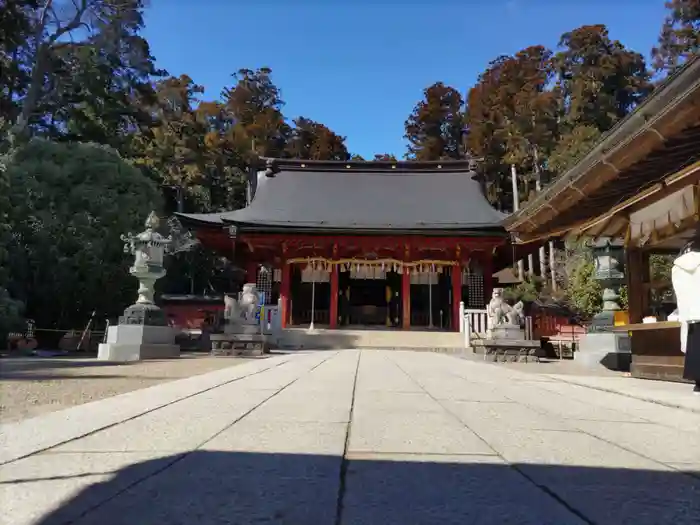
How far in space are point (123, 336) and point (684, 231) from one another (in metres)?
9.69

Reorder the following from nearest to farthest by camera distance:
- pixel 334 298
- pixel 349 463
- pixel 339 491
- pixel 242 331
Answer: pixel 339 491 → pixel 349 463 → pixel 242 331 → pixel 334 298

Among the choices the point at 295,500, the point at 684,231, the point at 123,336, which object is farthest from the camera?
the point at 123,336

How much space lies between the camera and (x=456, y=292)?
1828 centimetres

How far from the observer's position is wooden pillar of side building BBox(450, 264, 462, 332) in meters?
18.1

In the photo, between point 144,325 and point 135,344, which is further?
point 144,325

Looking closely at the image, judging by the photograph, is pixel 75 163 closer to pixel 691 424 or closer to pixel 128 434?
pixel 128 434

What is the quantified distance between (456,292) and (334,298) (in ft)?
14.6

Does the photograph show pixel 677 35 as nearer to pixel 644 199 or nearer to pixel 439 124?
pixel 439 124

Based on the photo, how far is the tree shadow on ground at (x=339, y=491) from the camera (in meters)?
1.41

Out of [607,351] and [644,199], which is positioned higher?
[644,199]

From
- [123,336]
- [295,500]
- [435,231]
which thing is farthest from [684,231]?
[435,231]

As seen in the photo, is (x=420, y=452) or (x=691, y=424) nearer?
(x=420, y=452)

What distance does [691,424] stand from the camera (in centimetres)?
302

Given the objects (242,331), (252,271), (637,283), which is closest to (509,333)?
(637,283)
